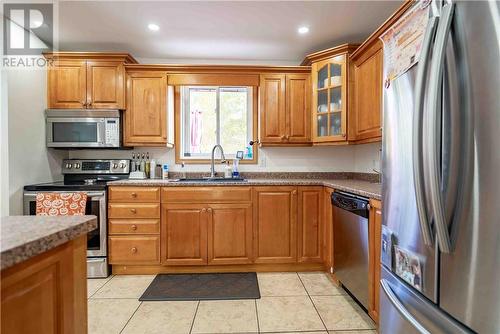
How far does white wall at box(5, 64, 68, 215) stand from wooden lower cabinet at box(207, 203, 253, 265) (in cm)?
185

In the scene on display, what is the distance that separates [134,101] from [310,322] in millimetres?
2810

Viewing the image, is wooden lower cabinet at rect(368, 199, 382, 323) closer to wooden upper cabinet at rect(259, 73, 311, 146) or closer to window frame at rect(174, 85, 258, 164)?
wooden upper cabinet at rect(259, 73, 311, 146)

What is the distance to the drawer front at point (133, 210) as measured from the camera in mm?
2670

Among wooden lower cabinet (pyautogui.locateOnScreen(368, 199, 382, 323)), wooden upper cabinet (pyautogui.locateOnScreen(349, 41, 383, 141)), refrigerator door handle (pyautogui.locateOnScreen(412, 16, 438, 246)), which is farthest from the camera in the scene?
wooden upper cabinet (pyautogui.locateOnScreen(349, 41, 383, 141))

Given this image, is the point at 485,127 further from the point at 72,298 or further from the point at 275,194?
the point at 275,194

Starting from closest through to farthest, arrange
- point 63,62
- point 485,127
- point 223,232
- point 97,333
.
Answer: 1. point 485,127
2. point 97,333
3. point 223,232
4. point 63,62

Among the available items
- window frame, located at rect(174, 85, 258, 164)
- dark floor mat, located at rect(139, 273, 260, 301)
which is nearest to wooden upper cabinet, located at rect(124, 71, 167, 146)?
window frame, located at rect(174, 85, 258, 164)

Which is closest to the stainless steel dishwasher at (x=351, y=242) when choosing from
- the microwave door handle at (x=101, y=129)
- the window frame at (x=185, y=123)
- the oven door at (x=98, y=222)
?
the window frame at (x=185, y=123)

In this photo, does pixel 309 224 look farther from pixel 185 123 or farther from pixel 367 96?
pixel 185 123

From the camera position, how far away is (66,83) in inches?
115

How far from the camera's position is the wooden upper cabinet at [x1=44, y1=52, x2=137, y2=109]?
2.91 metres

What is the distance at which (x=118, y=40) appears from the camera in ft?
9.61

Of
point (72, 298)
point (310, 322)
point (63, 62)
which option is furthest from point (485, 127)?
point (63, 62)

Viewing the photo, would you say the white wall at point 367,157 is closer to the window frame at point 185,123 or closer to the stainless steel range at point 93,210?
the window frame at point 185,123
